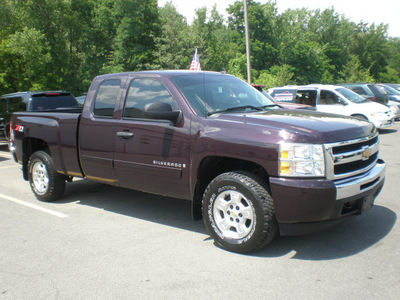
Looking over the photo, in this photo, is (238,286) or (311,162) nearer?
(238,286)

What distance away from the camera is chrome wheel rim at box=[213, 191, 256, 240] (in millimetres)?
4148

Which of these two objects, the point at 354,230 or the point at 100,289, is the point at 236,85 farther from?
the point at 100,289

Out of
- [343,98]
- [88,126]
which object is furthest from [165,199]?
[343,98]

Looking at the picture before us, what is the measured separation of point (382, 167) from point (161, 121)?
8.33 feet

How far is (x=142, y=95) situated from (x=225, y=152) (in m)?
1.53

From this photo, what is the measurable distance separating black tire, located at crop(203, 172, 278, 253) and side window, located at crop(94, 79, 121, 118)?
1891mm

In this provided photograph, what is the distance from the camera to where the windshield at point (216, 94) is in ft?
15.7

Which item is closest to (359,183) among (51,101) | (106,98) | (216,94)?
(216,94)

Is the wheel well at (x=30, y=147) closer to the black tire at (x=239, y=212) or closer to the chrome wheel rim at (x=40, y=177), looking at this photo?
the chrome wheel rim at (x=40, y=177)

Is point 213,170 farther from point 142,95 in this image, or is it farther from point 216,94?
point 142,95

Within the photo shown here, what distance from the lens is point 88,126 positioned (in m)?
5.62

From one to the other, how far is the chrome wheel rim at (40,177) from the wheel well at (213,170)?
3.02 metres

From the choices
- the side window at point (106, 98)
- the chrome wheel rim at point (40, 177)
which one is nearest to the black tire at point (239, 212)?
the side window at point (106, 98)

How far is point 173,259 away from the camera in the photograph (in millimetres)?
4188
